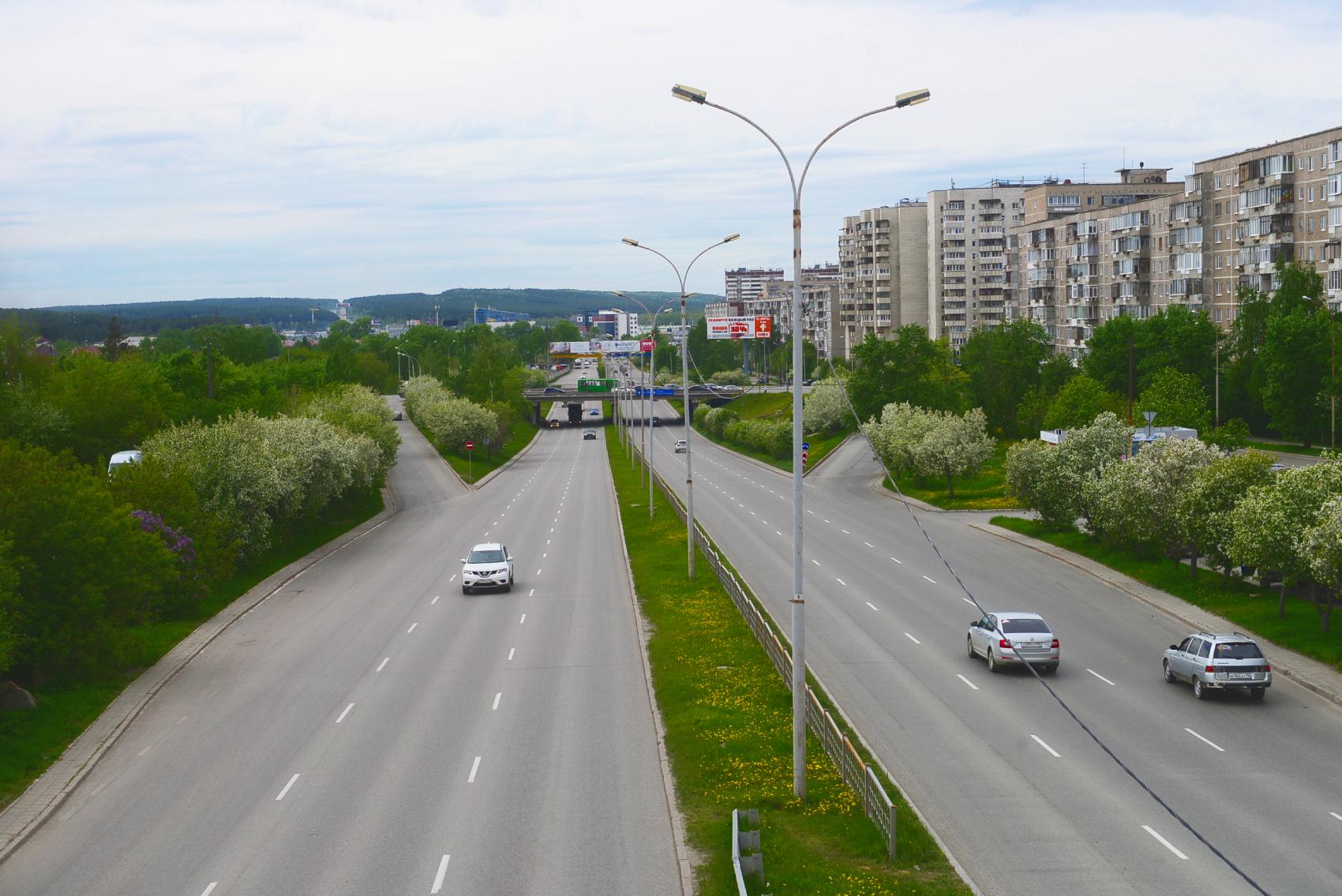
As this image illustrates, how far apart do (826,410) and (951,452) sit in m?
40.2

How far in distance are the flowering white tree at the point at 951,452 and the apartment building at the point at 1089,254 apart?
3496 cm

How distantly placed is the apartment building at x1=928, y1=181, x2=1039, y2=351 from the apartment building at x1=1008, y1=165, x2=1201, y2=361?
16.3 meters

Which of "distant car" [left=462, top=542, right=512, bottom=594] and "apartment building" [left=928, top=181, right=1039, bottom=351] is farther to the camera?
"apartment building" [left=928, top=181, right=1039, bottom=351]

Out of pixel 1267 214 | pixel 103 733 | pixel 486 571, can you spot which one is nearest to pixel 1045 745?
pixel 103 733

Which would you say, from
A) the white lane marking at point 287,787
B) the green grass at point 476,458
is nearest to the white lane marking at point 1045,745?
the white lane marking at point 287,787

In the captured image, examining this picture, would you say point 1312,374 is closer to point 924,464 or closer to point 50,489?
point 924,464

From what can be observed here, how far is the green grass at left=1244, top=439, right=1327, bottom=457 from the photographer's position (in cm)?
7131

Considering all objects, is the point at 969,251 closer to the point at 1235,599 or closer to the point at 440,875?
the point at 1235,599

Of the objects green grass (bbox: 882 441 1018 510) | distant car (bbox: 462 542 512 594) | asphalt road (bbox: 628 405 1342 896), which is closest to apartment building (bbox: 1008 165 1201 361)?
green grass (bbox: 882 441 1018 510)

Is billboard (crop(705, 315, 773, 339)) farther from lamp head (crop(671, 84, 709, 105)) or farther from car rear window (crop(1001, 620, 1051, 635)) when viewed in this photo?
lamp head (crop(671, 84, 709, 105))

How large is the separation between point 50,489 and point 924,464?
160ft

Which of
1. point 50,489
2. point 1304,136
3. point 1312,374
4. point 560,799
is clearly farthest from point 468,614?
point 1304,136

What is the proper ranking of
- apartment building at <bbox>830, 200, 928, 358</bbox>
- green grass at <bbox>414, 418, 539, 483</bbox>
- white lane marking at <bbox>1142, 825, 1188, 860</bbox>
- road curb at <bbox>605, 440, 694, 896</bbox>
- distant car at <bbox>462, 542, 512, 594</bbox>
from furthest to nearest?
apartment building at <bbox>830, 200, 928, 358</bbox> < green grass at <bbox>414, 418, 539, 483</bbox> < distant car at <bbox>462, 542, 512, 594</bbox> < white lane marking at <bbox>1142, 825, 1188, 860</bbox> < road curb at <bbox>605, 440, 694, 896</bbox>

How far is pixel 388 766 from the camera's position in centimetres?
2156
